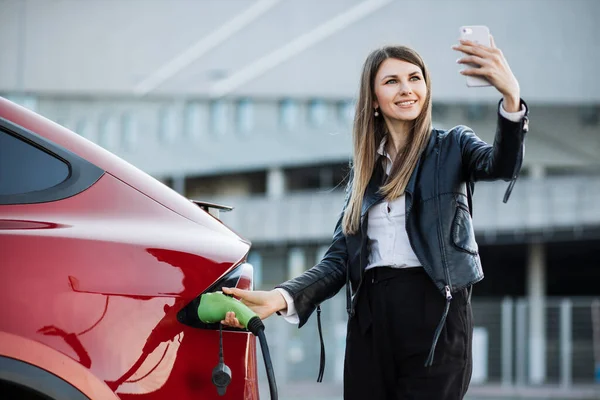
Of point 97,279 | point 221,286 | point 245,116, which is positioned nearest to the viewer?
point 97,279

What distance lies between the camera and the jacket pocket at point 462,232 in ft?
10.2

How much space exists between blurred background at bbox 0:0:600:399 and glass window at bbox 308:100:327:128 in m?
0.07

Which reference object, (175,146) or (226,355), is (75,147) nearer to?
(226,355)

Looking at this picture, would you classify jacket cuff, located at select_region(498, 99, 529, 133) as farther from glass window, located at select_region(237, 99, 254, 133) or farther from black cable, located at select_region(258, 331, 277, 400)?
glass window, located at select_region(237, 99, 254, 133)

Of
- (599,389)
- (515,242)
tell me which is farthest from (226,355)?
(515,242)

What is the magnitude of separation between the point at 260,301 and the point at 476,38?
3.66ft

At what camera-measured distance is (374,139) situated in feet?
11.5

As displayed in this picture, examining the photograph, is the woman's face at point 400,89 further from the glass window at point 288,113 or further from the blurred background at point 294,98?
the glass window at point 288,113

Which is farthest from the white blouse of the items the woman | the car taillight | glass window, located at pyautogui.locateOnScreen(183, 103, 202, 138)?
glass window, located at pyautogui.locateOnScreen(183, 103, 202, 138)

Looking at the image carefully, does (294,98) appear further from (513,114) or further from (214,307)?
(214,307)

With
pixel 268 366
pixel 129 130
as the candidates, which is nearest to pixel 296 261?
pixel 129 130

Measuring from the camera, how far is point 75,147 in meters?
2.90

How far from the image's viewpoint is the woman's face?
133 inches

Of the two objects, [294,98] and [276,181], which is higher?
[294,98]
